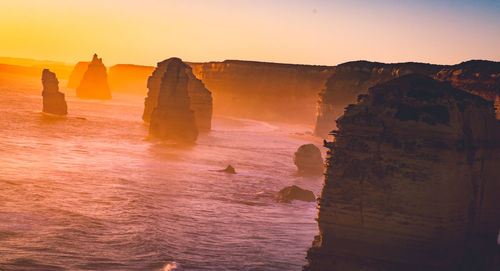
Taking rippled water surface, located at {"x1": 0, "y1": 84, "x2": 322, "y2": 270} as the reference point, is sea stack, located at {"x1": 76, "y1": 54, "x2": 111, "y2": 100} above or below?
above

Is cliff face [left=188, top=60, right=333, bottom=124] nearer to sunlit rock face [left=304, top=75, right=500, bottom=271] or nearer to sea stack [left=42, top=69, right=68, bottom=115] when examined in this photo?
sea stack [left=42, top=69, right=68, bottom=115]

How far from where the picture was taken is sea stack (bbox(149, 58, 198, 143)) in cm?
4316

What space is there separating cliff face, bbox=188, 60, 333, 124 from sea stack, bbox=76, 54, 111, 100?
30.1m

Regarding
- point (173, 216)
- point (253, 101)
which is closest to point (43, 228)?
point (173, 216)

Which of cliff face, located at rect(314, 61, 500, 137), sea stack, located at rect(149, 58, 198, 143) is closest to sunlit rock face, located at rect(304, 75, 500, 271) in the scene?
sea stack, located at rect(149, 58, 198, 143)

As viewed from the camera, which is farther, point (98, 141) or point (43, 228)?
point (98, 141)

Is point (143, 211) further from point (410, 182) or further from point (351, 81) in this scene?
point (351, 81)

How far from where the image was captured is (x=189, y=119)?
44.1 m

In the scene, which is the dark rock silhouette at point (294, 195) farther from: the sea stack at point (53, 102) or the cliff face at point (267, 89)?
the cliff face at point (267, 89)

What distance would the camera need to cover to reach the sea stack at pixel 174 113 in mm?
43156

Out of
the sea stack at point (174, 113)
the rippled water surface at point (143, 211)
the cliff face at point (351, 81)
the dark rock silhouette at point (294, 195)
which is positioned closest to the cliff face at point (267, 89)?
the cliff face at point (351, 81)

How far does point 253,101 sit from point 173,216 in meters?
81.2

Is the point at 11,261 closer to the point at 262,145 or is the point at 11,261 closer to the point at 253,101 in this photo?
the point at 262,145

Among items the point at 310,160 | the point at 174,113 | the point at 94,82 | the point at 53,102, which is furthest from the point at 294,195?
the point at 94,82
